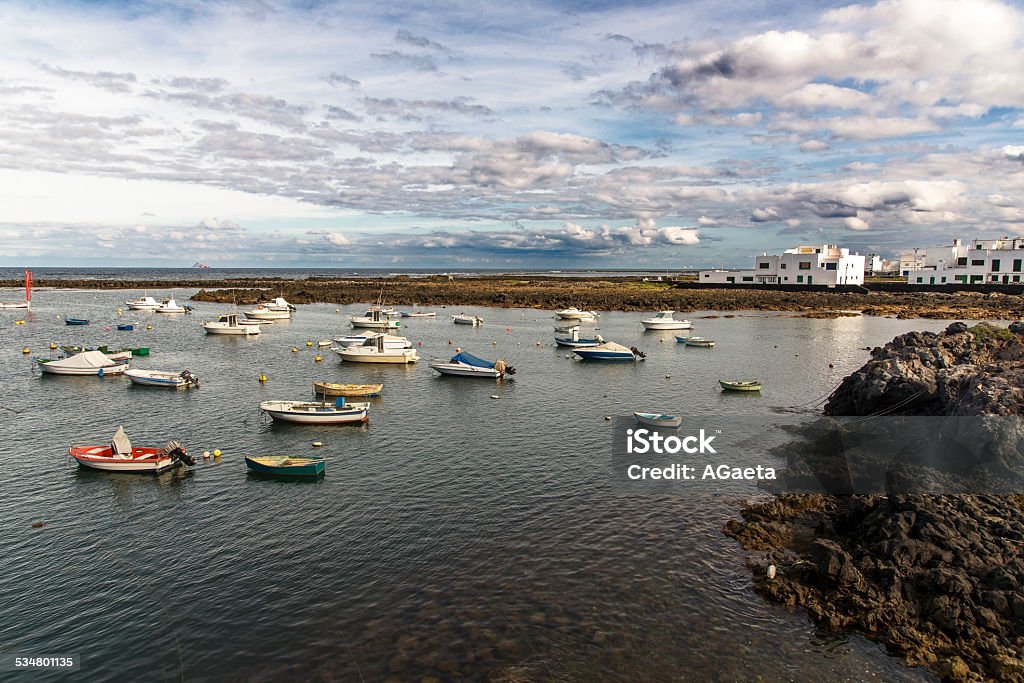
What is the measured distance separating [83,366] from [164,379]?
395 inches

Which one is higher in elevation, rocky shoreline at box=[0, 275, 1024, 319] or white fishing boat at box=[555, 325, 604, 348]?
rocky shoreline at box=[0, 275, 1024, 319]

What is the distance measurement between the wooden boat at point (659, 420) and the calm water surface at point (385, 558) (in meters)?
2.50

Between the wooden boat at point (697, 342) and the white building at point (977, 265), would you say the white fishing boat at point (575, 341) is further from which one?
the white building at point (977, 265)

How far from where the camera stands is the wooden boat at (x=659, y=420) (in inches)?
1463

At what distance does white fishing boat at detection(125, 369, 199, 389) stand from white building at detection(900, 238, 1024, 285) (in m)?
162

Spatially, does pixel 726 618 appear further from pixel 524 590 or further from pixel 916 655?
pixel 524 590

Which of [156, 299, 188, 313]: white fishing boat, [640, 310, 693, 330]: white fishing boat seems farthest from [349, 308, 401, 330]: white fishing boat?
[156, 299, 188, 313]: white fishing boat

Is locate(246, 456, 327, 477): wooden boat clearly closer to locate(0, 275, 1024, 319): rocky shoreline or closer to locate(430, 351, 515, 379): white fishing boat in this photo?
locate(430, 351, 515, 379): white fishing boat

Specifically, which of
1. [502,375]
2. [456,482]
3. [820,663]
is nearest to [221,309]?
[502,375]

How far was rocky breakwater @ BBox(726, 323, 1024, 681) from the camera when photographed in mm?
16484

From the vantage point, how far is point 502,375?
5250 centimetres

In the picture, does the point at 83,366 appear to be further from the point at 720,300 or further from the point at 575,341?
the point at 720,300

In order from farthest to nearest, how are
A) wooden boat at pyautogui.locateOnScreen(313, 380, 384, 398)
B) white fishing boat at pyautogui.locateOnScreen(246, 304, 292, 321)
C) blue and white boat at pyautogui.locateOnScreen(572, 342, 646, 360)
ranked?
white fishing boat at pyautogui.locateOnScreen(246, 304, 292, 321), blue and white boat at pyautogui.locateOnScreen(572, 342, 646, 360), wooden boat at pyautogui.locateOnScreen(313, 380, 384, 398)

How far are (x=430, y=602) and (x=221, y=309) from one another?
365ft
